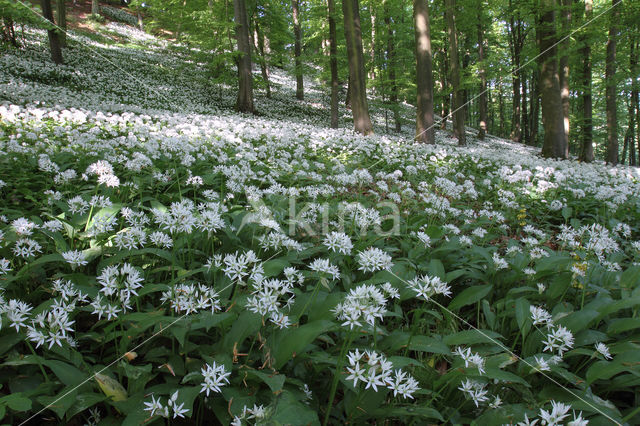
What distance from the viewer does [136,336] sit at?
5.46 feet

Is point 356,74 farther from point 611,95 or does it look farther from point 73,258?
point 611,95

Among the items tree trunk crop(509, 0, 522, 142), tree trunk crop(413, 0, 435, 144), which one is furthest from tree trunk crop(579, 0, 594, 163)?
tree trunk crop(413, 0, 435, 144)

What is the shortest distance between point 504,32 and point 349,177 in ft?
112

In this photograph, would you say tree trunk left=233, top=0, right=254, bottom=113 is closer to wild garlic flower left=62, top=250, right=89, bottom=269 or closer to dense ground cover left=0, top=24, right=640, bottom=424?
dense ground cover left=0, top=24, right=640, bottom=424

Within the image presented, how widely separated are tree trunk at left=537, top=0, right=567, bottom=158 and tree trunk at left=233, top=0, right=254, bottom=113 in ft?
34.6

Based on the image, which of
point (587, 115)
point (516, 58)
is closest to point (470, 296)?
point (587, 115)

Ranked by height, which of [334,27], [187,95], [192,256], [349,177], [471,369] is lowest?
[471,369]

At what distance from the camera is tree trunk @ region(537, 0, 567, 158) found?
9.80 m

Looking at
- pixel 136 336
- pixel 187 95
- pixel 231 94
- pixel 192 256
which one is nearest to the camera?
pixel 136 336

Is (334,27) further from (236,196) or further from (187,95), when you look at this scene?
(236,196)

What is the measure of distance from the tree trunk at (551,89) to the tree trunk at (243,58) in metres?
10.6

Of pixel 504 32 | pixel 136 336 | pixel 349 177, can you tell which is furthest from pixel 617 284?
pixel 504 32

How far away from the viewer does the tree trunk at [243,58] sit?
1357 centimetres

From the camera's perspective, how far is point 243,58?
45.2 ft
